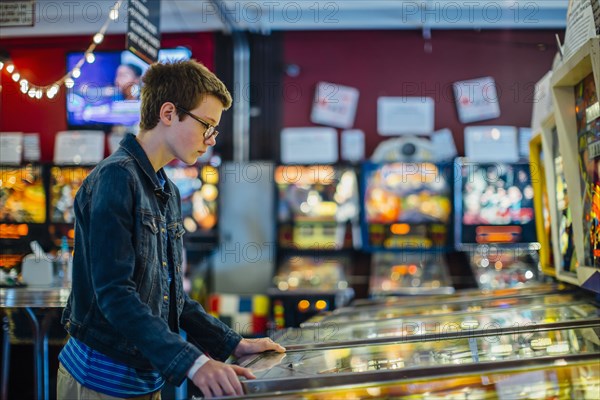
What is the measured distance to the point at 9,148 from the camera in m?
6.70

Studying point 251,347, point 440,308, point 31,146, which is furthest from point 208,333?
point 31,146

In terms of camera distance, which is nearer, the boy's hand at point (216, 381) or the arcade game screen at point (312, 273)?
the boy's hand at point (216, 381)

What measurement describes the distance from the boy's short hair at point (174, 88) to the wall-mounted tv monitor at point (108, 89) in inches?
168

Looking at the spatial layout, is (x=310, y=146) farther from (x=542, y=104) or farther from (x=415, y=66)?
(x=542, y=104)

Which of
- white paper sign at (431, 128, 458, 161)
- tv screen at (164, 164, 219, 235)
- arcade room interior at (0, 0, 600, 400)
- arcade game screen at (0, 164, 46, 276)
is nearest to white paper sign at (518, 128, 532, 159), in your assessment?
arcade room interior at (0, 0, 600, 400)

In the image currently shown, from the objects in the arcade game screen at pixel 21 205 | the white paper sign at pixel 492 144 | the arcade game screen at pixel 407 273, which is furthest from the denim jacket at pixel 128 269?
the white paper sign at pixel 492 144

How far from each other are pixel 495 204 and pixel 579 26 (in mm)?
3453

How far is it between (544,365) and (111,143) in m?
5.74

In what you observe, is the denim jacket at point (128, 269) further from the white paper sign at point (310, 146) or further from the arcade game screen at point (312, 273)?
the white paper sign at point (310, 146)

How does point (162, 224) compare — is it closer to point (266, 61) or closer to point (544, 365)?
point (544, 365)

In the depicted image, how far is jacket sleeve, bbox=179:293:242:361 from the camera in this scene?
195 cm

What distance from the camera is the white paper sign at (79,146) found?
6.82m

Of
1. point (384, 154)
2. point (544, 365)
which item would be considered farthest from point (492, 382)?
point (384, 154)

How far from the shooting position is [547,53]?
6605mm
